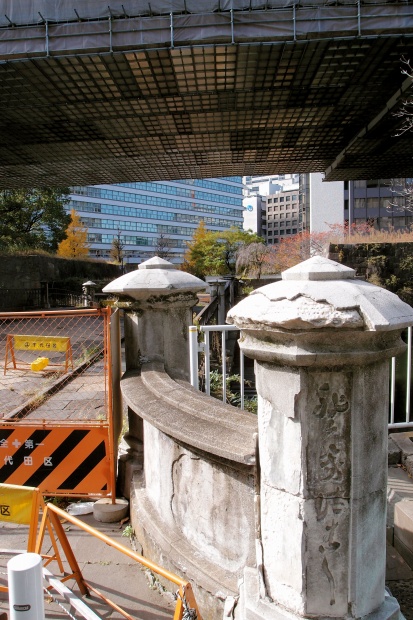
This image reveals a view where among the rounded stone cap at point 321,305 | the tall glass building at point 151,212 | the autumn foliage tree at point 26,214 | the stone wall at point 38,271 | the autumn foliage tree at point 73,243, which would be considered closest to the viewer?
the rounded stone cap at point 321,305

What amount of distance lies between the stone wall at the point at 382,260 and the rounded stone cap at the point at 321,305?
35.2 ft

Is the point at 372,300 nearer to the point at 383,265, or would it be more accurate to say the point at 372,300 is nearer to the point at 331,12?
the point at 331,12

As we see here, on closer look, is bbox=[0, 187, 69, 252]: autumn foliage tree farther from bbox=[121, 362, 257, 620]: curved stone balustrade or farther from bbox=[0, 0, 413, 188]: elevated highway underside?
bbox=[121, 362, 257, 620]: curved stone balustrade

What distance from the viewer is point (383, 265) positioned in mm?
11867

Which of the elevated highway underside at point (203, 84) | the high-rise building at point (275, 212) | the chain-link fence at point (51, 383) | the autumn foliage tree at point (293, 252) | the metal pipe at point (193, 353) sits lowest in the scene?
the chain-link fence at point (51, 383)

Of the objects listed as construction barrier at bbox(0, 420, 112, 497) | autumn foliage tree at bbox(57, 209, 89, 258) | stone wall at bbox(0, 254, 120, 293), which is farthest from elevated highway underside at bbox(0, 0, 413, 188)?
autumn foliage tree at bbox(57, 209, 89, 258)

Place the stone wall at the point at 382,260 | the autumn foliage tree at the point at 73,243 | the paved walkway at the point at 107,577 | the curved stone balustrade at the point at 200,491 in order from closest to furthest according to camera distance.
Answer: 1. the curved stone balustrade at the point at 200,491
2. the paved walkway at the point at 107,577
3. the stone wall at the point at 382,260
4. the autumn foliage tree at the point at 73,243

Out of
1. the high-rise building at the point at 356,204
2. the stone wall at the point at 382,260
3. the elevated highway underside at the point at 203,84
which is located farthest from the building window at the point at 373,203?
the stone wall at the point at 382,260

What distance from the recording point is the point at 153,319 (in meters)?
3.97

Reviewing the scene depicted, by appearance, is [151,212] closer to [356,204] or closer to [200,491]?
[356,204]

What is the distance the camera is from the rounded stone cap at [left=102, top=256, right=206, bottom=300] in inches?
147

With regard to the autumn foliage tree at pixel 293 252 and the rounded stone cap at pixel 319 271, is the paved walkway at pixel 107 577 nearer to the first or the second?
the rounded stone cap at pixel 319 271

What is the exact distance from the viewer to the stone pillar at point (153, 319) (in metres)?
3.76

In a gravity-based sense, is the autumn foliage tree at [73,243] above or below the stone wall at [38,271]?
above
